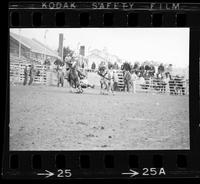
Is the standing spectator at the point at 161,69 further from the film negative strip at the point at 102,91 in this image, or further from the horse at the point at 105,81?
the horse at the point at 105,81

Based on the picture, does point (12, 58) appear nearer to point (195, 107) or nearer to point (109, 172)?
point (109, 172)

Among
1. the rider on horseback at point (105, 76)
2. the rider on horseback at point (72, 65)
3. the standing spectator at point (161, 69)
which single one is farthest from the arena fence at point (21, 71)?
the standing spectator at point (161, 69)

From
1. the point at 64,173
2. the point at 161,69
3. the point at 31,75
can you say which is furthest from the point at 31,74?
the point at 161,69

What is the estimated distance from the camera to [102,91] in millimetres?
1628

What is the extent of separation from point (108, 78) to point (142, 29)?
305 millimetres

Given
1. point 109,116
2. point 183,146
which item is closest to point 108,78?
point 109,116

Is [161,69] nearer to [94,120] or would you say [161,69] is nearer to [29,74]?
[94,120]

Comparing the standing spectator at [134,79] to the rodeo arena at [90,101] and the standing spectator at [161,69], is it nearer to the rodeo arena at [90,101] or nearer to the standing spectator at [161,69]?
the rodeo arena at [90,101]

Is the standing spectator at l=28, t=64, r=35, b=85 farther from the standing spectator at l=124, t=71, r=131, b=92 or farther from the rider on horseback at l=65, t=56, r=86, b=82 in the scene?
the standing spectator at l=124, t=71, r=131, b=92

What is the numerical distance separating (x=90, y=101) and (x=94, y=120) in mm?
99

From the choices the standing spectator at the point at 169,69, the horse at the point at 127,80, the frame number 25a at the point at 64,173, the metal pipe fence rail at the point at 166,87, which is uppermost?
the standing spectator at the point at 169,69

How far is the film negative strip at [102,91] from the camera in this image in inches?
63.3

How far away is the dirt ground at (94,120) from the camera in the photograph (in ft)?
5.27

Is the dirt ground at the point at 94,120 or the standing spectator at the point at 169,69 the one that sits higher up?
the standing spectator at the point at 169,69
